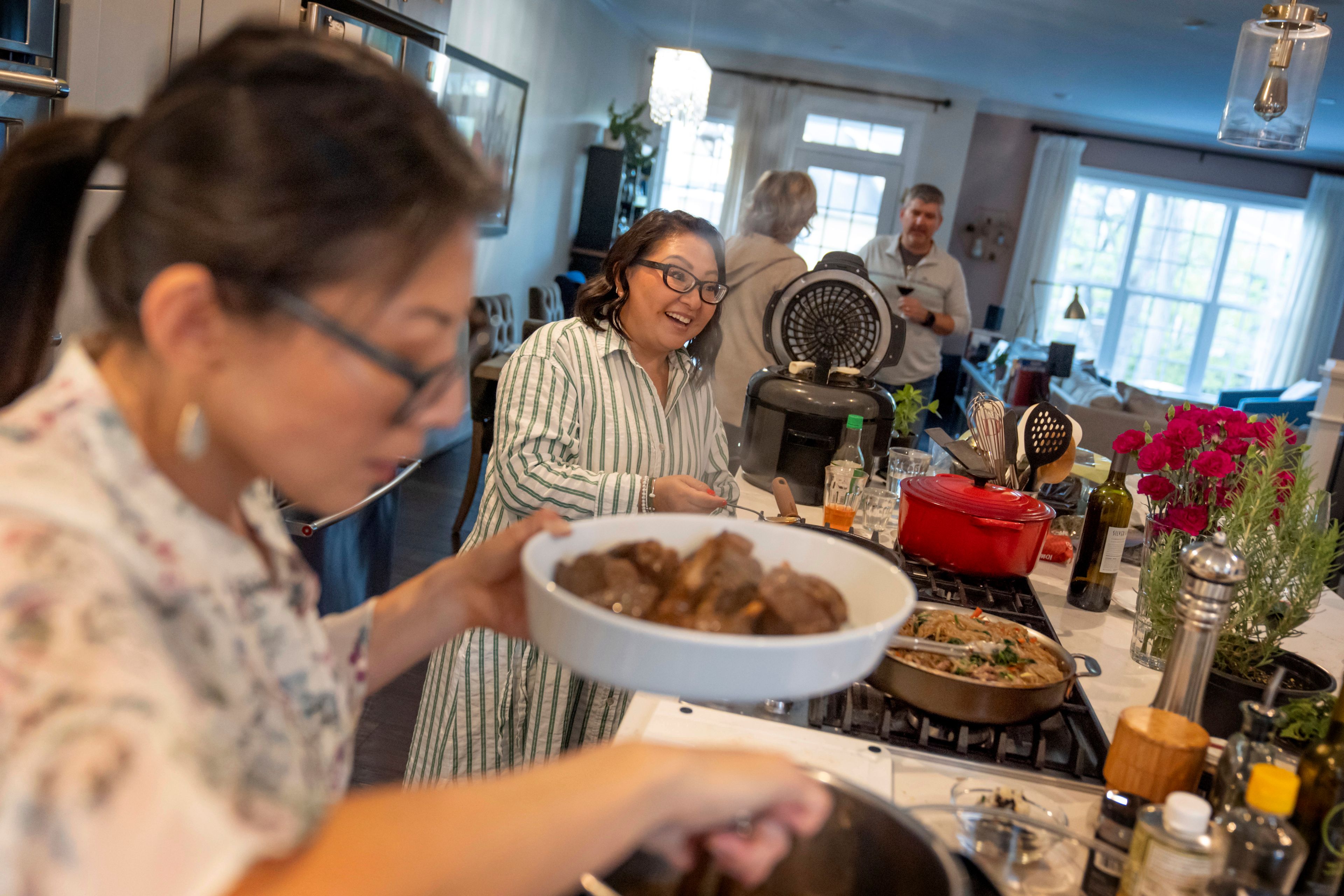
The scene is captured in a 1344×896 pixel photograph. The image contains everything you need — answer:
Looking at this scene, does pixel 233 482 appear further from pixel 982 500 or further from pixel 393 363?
pixel 982 500

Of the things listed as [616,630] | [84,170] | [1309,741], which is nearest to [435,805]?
[616,630]

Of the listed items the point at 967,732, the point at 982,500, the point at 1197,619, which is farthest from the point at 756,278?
the point at 1197,619

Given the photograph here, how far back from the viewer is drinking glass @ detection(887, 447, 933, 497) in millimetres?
2250

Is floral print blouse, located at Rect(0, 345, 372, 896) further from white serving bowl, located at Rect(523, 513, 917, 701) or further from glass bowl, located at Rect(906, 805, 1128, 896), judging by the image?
glass bowl, located at Rect(906, 805, 1128, 896)

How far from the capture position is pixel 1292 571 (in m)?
1.31

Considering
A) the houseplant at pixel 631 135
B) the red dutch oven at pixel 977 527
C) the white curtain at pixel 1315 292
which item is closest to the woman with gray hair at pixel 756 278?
the red dutch oven at pixel 977 527

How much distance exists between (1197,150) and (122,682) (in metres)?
11.3

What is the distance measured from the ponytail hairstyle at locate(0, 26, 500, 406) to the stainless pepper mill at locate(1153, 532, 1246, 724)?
793 millimetres

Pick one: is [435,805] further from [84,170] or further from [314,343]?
[84,170]

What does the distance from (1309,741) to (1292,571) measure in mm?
276

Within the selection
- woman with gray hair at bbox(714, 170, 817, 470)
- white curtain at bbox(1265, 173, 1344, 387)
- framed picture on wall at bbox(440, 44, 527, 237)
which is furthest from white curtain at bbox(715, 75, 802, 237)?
woman with gray hair at bbox(714, 170, 817, 470)

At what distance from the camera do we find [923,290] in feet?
16.5

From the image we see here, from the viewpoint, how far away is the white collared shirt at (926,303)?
4898 mm

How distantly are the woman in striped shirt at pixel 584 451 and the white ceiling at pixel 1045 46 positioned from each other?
4.50m
